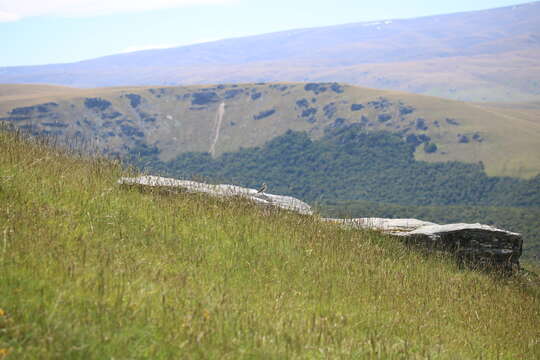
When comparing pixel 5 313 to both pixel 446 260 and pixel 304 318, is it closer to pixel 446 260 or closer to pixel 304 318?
pixel 304 318

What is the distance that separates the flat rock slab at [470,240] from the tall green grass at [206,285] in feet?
2.74

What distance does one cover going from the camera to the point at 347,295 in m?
6.34

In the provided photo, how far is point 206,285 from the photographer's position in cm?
521

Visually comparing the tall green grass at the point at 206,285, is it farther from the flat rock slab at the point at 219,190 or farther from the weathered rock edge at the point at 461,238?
the weathered rock edge at the point at 461,238

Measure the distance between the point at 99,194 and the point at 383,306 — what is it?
4278mm

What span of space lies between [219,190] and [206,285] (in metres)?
5.48

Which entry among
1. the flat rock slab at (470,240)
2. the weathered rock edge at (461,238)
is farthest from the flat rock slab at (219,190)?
the flat rock slab at (470,240)

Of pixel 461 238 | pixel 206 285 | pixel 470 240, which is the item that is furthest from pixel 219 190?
pixel 470 240

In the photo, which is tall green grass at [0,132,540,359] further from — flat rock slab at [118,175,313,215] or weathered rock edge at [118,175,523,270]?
weathered rock edge at [118,175,523,270]

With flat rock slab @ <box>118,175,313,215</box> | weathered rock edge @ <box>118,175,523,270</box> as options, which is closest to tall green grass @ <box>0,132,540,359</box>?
flat rock slab @ <box>118,175,313,215</box>

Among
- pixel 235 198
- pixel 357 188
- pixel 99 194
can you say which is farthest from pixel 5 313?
pixel 357 188

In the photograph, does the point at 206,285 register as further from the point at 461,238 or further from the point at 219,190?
the point at 461,238

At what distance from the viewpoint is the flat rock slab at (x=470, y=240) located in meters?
11.0

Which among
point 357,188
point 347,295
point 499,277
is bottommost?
point 357,188
